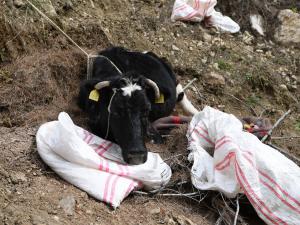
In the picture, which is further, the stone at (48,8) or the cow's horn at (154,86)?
the stone at (48,8)

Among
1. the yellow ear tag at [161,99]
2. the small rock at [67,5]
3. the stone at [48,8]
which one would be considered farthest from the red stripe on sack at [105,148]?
the small rock at [67,5]

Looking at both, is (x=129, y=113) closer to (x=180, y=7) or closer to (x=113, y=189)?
(x=113, y=189)

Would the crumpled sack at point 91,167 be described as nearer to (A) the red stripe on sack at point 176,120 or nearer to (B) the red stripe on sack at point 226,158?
(B) the red stripe on sack at point 226,158

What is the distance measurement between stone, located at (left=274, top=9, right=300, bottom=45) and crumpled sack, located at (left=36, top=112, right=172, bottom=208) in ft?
14.4

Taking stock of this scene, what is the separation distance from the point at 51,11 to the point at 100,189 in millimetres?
2832

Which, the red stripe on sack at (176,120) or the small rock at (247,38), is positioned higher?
the red stripe on sack at (176,120)

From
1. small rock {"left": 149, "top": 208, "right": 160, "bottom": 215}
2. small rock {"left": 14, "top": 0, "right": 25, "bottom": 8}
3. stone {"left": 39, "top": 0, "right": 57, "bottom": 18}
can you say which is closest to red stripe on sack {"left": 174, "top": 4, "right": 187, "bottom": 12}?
stone {"left": 39, "top": 0, "right": 57, "bottom": 18}

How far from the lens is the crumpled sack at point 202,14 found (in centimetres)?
751

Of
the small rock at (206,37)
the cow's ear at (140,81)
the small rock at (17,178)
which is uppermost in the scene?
the cow's ear at (140,81)

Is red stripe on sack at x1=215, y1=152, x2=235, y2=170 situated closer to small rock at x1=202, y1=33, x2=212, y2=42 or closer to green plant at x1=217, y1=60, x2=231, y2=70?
green plant at x1=217, y1=60, x2=231, y2=70

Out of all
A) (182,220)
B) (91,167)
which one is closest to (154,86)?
(91,167)

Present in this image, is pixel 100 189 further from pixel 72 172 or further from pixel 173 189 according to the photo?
pixel 173 189

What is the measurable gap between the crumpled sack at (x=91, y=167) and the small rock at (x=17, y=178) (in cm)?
27

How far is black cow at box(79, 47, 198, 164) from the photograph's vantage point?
4633mm
